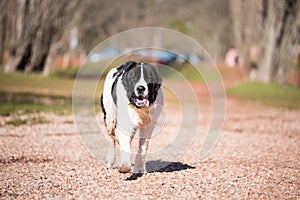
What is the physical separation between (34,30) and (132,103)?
22.9m

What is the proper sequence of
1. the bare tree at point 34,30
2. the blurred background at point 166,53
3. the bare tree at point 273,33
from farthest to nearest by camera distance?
the bare tree at point 34,30, the bare tree at point 273,33, the blurred background at point 166,53

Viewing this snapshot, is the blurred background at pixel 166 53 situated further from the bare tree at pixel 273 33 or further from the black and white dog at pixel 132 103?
the black and white dog at pixel 132 103

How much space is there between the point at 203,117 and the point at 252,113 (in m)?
2.30

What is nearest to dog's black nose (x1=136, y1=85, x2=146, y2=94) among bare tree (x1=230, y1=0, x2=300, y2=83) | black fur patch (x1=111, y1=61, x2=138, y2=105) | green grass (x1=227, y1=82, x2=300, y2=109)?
black fur patch (x1=111, y1=61, x2=138, y2=105)

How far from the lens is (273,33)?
25.8 metres

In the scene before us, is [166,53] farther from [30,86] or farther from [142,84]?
[142,84]

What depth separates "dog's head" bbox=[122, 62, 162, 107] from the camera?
575 cm

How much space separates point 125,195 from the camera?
559cm

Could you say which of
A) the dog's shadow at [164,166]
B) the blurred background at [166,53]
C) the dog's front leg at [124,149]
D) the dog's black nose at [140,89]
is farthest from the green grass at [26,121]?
the blurred background at [166,53]

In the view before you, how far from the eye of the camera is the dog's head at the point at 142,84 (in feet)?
18.9

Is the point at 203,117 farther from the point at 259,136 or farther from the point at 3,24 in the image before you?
the point at 3,24

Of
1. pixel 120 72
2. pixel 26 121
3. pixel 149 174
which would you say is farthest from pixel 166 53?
pixel 120 72

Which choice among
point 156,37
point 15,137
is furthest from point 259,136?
point 156,37

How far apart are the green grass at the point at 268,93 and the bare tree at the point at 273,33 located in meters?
0.86
